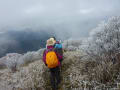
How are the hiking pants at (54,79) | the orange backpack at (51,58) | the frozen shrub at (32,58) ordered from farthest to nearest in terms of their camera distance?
the frozen shrub at (32,58), the hiking pants at (54,79), the orange backpack at (51,58)

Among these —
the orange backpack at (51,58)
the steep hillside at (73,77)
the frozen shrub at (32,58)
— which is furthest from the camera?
the frozen shrub at (32,58)

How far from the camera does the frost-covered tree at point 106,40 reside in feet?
25.9

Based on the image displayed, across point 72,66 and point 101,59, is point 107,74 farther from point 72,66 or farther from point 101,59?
point 72,66

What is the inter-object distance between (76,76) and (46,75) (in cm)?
167

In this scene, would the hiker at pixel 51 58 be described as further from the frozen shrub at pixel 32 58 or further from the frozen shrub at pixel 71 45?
the frozen shrub at pixel 32 58

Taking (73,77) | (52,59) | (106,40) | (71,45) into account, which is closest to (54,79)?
(73,77)

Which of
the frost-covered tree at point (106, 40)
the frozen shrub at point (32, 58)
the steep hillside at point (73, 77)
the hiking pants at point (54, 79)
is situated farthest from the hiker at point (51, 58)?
the frozen shrub at point (32, 58)

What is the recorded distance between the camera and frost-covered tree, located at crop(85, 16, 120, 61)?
7.88 m

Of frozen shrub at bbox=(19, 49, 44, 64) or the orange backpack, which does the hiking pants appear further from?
frozen shrub at bbox=(19, 49, 44, 64)

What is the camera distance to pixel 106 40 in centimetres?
823

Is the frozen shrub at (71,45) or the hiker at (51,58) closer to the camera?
the hiker at (51,58)

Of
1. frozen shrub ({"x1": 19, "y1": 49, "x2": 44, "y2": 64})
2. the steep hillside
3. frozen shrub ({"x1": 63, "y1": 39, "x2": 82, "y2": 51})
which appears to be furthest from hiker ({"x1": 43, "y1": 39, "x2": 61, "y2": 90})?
frozen shrub ({"x1": 19, "y1": 49, "x2": 44, "y2": 64})

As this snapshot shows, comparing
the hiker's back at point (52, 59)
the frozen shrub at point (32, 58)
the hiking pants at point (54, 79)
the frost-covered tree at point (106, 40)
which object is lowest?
the hiking pants at point (54, 79)

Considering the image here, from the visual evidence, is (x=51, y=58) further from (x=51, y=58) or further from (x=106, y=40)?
(x=106, y=40)
